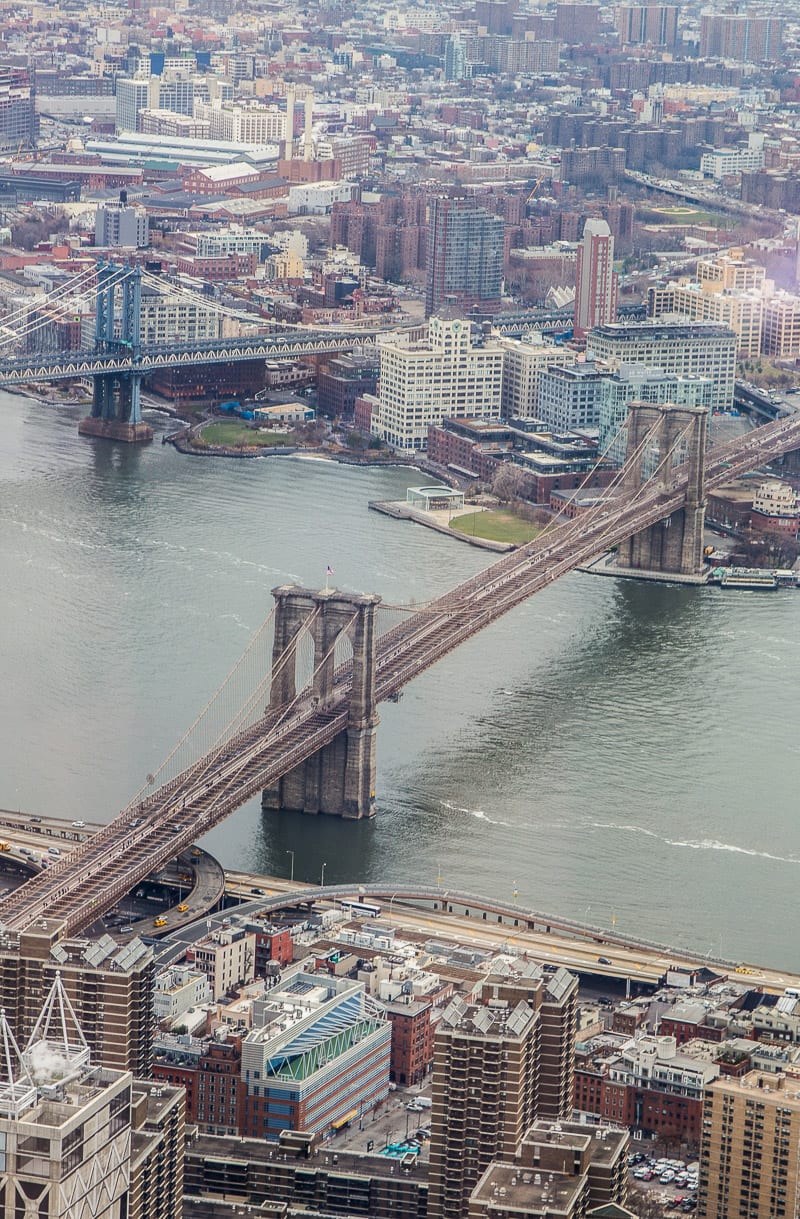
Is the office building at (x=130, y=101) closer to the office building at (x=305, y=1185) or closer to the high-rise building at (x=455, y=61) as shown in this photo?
the high-rise building at (x=455, y=61)

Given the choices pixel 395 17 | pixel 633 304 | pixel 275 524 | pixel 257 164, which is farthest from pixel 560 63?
pixel 275 524

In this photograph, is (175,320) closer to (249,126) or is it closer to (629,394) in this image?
(629,394)

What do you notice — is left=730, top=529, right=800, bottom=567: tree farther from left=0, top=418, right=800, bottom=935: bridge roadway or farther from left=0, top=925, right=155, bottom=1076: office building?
left=0, top=925, right=155, bottom=1076: office building

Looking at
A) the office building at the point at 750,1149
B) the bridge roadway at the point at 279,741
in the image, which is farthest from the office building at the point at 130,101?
the office building at the point at 750,1149

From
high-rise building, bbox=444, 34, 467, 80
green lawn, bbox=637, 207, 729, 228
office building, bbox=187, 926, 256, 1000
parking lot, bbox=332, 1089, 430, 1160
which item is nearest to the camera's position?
parking lot, bbox=332, 1089, 430, 1160

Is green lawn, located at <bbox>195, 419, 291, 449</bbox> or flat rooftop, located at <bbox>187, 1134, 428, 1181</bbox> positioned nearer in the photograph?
flat rooftop, located at <bbox>187, 1134, 428, 1181</bbox>

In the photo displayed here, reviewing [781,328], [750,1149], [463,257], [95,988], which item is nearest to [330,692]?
[95,988]

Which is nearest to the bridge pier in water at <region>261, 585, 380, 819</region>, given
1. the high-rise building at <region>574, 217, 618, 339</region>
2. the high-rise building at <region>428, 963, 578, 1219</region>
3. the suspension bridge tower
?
the high-rise building at <region>428, 963, 578, 1219</region>

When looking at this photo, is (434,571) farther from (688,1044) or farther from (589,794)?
(688,1044)

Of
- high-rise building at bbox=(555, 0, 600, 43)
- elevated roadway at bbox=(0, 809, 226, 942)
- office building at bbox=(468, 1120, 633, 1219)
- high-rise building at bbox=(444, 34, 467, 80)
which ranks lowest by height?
elevated roadway at bbox=(0, 809, 226, 942)
